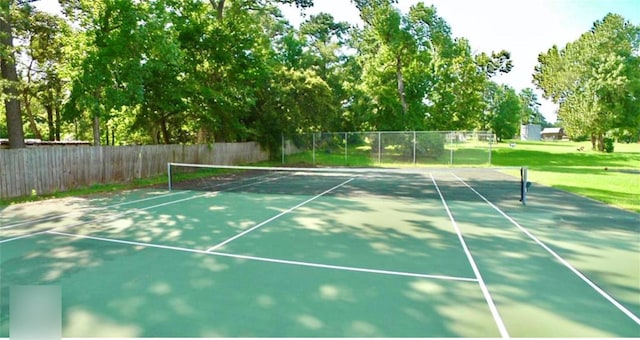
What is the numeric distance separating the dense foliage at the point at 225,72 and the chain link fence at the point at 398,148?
2301mm

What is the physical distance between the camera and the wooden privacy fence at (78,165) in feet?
39.1

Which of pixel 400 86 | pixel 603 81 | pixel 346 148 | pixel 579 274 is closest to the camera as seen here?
pixel 579 274

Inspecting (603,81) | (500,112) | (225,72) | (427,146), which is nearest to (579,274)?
(225,72)

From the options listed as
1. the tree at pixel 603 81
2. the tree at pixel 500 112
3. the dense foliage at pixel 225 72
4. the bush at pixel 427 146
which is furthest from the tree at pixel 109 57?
the tree at pixel 500 112

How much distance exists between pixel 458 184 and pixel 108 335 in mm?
14576

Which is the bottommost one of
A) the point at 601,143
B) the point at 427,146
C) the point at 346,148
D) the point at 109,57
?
the point at 346,148

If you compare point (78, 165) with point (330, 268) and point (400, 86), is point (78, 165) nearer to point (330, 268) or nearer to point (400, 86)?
point (330, 268)

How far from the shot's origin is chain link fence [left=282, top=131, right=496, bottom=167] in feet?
82.7

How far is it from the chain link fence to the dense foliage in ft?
7.55

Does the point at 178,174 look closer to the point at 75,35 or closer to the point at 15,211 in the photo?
the point at 75,35

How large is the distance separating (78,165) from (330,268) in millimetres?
12318

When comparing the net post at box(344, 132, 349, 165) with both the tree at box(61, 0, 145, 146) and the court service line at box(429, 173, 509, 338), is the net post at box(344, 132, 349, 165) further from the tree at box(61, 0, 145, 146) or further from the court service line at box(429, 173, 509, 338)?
the court service line at box(429, 173, 509, 338)

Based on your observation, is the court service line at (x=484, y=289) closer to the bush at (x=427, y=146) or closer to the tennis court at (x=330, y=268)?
the tennis court at (x=330, y=268)

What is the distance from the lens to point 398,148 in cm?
2608
